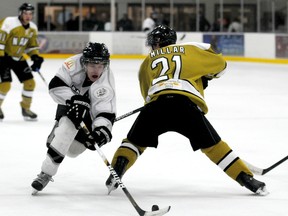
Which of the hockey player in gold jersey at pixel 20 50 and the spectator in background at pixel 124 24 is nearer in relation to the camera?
the hockey player in gold jersey at pixel 20 50

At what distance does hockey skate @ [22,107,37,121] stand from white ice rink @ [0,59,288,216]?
7cm

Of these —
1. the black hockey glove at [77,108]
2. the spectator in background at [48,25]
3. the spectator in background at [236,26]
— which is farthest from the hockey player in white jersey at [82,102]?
the spectator in background at [48,25]

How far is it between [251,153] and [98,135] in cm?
188

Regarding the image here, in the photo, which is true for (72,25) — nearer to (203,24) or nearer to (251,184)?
Answer: (203,24)

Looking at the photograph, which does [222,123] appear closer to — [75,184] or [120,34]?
[75,184]

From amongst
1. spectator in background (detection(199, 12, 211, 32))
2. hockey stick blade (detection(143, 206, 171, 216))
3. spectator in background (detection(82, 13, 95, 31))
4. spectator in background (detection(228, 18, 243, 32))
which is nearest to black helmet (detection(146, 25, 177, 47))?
hockey stick blade (detection(143, 206, 171, 216))

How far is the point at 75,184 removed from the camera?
4.16 metres

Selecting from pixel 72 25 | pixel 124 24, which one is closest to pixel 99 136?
pixel 124 24

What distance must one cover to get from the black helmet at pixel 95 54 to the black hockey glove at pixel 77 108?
0.18 meters

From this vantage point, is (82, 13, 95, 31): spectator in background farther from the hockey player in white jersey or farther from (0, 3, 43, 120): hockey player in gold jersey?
the hockey player in white jersey

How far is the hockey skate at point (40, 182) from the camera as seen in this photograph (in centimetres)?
380

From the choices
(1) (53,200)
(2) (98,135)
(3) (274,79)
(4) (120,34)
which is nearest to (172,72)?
(2) (98,135)

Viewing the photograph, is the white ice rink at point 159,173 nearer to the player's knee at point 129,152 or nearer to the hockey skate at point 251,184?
the hockey skate at point 251,184

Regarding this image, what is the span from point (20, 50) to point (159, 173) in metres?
3.00
